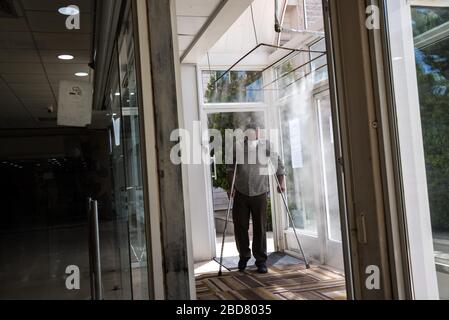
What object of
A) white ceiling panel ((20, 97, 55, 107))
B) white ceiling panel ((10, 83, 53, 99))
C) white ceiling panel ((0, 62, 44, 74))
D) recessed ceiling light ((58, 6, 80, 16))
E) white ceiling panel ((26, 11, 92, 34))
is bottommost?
white ceiling panel ((20, 97, 55, 107))

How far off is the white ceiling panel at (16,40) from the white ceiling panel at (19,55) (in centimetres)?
2

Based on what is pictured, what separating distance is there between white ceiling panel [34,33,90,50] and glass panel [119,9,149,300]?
46 centimetres

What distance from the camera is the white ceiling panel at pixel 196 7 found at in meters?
2.99

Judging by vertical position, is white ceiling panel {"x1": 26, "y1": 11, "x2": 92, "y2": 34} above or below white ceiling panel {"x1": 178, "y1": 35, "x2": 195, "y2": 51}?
below

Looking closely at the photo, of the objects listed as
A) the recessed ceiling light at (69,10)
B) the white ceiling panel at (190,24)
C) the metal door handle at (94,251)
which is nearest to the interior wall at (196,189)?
the white ceiling panel at (190,24)

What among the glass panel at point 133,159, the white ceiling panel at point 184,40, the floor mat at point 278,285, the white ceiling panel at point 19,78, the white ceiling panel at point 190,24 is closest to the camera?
the glass panel at point 133,159

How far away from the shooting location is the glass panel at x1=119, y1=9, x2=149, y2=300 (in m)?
1.44

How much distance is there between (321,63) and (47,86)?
2.69 m

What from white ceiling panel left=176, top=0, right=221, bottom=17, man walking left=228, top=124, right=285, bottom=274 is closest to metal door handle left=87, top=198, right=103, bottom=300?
white ceiling panel left=176, top=0, right=221, bottom=17

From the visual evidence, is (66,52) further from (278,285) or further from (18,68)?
(278,285)

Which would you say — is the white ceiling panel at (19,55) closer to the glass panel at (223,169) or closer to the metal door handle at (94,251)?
the metal door handle at (94,251)

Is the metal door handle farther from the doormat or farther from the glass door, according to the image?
the glass door

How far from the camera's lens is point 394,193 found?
4.31 feet
